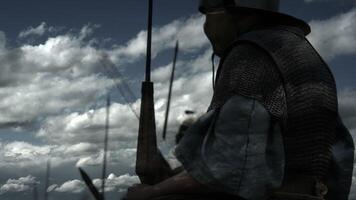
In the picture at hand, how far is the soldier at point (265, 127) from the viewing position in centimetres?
453

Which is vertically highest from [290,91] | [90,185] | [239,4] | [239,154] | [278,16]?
[239,4]

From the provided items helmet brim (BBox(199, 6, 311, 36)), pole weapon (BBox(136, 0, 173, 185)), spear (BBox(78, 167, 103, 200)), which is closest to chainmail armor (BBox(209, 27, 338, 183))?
helmet brim (BBox(199, 6, 311, 36))

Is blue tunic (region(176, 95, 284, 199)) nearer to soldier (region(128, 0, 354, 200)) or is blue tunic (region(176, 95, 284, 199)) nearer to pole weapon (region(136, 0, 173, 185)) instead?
soldier (region(128, 0, 354, 200))

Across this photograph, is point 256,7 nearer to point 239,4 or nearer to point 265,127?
point 239,4

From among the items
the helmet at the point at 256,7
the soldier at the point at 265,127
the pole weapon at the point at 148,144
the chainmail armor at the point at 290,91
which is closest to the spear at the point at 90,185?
the pole weapon at the point at 148,144

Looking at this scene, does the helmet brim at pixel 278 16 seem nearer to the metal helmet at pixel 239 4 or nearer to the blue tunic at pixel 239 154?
the metal helmet at pixel 239 4

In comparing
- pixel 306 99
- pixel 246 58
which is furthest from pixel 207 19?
pixel 306 99

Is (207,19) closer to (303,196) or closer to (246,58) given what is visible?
(246,58)

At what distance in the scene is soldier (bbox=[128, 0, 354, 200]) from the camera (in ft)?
14.9

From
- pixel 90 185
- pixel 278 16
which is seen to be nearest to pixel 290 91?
pixel 278 16

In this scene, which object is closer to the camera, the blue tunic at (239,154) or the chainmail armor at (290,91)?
the blue tunic at (239,154)

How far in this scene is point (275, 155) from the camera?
15.3 ft

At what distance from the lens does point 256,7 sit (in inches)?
211

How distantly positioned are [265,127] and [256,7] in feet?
4.19
